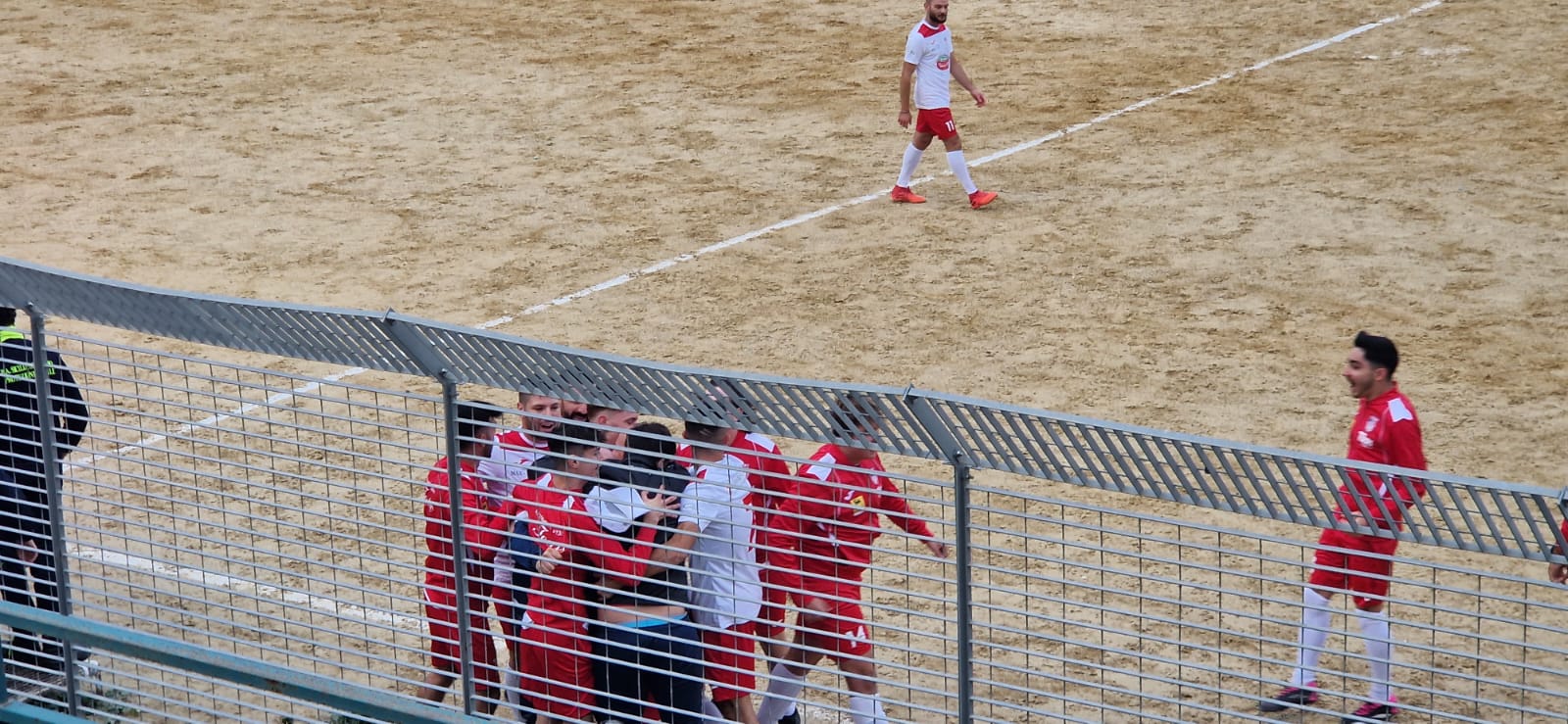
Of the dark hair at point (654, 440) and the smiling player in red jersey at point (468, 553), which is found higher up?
the dark hair at point (654, 440)

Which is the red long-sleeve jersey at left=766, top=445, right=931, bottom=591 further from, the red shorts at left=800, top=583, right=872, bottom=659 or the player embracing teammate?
the red shorts at left=800, top=583, right=872, bottom=659

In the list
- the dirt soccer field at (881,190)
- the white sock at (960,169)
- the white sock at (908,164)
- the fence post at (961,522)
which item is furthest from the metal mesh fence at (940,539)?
the white sock at (908,164)

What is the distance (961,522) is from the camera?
3859mm

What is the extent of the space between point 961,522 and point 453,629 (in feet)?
6.53

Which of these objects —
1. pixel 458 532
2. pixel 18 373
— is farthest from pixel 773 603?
pixel 18 373

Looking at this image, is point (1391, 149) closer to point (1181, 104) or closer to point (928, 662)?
point (1181, 104)

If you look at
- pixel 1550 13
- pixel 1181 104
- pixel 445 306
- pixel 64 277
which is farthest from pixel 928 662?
pixel 1550 13

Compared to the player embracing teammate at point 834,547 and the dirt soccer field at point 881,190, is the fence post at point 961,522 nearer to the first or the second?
the player embracing teammate at point 834,547

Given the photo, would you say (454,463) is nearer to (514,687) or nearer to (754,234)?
(514,687)

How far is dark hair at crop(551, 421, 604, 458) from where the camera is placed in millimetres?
4418

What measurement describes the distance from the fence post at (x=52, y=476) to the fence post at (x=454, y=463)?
1.34 metres

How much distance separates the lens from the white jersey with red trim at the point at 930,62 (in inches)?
530

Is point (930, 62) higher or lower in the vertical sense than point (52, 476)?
lower

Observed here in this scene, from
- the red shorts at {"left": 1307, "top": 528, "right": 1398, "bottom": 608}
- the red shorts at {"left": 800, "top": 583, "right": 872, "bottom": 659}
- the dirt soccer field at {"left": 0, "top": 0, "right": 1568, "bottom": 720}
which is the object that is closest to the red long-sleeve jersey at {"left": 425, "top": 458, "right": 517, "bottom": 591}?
the red shorts at {"left": 800, "top": 583, "right": 872, "bottom": 659}
